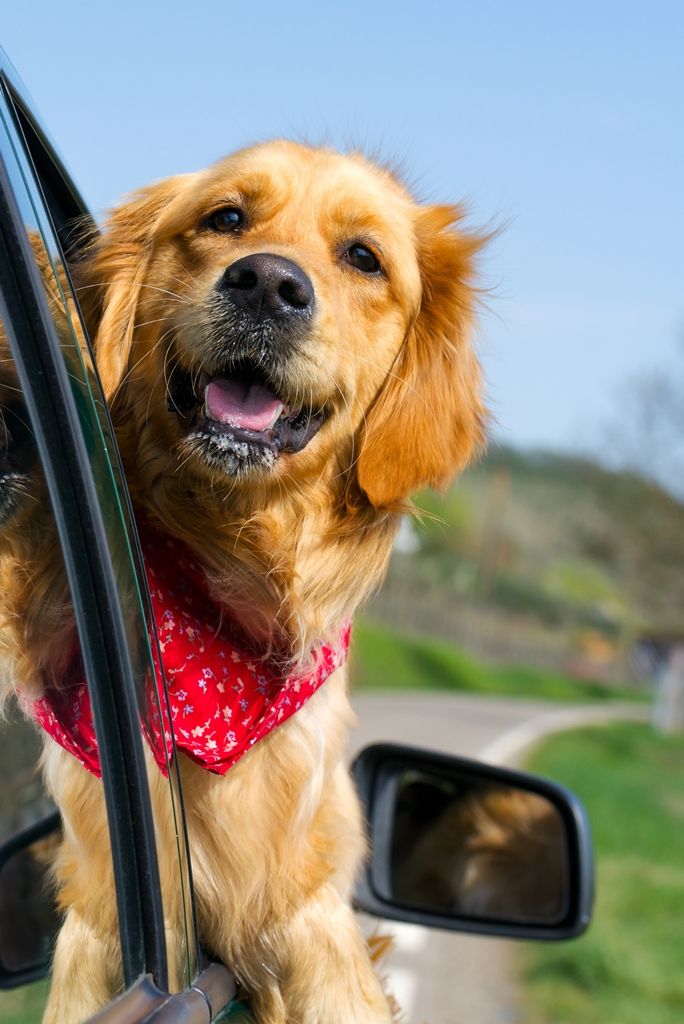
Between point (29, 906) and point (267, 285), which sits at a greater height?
point (267, 285)

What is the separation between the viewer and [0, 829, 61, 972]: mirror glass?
140cm

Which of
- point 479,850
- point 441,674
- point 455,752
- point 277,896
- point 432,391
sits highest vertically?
point 432,391

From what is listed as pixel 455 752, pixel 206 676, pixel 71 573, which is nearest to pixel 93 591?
pixel 71 573

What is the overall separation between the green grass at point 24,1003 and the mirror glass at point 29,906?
33mm

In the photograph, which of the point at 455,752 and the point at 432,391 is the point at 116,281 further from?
the point at 455,752

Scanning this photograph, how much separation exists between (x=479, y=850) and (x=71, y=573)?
223 cm

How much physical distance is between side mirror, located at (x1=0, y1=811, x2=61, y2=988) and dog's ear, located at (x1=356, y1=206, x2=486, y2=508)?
4.30 feet

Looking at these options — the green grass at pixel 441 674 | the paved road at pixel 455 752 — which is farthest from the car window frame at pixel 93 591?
the green grass at pixel 441 674

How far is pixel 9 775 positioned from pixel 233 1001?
86 cm

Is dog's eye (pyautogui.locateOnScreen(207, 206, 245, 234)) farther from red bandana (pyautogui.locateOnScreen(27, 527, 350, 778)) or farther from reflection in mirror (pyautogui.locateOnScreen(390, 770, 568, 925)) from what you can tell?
reflection in mirror (pyautogui.locateOnScreen(390, 770, 568, 925))

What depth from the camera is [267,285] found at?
2.44 meters

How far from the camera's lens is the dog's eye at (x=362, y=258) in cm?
285

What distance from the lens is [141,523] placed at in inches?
88.6

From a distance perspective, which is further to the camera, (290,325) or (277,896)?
(290,325)
